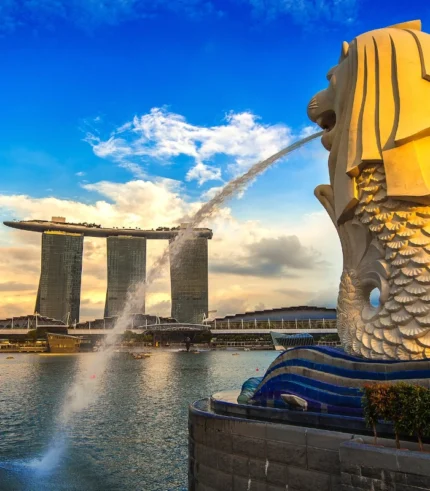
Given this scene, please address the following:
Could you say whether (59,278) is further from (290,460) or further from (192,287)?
(290,460)

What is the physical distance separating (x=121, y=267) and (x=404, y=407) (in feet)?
476

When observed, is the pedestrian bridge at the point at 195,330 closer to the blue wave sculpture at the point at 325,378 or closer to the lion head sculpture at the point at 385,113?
the blue wave sculpture at the point at 325,378

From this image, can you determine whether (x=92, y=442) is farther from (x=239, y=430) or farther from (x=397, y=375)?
(x=397, y=375)

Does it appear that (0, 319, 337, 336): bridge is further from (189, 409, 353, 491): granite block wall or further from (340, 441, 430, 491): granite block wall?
(340, 441, 430, 491): granite block wall

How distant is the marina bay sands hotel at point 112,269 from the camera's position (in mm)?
143000

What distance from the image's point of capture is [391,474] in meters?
7.16

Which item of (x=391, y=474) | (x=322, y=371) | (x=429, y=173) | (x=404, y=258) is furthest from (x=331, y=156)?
(x=391, y=474)

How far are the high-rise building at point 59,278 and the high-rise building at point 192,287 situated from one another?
30.0 metres

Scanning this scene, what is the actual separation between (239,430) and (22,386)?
108ft

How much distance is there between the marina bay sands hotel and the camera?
143m

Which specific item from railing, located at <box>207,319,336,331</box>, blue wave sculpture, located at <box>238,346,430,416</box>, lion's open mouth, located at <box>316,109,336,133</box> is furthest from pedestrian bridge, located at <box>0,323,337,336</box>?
blue wave sculpture, located at <box>238,346,430,416</box>

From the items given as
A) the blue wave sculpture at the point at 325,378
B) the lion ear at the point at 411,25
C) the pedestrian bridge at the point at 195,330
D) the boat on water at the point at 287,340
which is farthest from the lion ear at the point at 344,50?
the pedestrian bridge at the point at 195,330

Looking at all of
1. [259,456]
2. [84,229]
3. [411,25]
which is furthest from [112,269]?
[259,456]

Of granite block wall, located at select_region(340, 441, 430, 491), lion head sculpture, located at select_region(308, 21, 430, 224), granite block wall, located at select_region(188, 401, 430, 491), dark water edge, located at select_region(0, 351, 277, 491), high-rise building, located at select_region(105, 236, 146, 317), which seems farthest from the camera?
high-rise building, located at select_region(105, 236, 146, 317)
